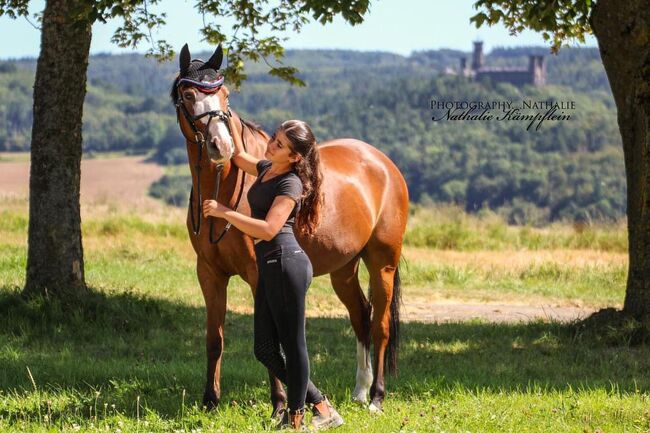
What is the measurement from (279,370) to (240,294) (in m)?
8.19

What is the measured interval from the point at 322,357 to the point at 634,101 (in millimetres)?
4226

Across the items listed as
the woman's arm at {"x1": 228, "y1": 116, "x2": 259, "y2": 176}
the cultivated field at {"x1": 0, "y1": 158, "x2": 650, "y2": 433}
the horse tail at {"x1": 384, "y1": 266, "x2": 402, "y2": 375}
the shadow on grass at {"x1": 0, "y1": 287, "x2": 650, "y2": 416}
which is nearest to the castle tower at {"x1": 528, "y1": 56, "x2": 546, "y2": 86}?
the cultivated field at {"x1": 0, "y1": 158, "x2": 650, "y2": 433}

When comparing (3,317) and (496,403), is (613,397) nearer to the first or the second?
(496,403)

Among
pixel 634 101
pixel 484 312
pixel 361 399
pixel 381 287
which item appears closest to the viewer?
pixel 361 399

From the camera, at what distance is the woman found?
5699 millimetres

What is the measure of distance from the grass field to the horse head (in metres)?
1.85

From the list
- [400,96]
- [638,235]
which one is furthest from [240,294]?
[400,96]

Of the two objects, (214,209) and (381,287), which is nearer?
(214,209)

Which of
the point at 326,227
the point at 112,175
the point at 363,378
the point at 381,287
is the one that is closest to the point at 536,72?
the point at 112,175

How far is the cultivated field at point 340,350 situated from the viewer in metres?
6.60

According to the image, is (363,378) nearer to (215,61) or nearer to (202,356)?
(202,356)

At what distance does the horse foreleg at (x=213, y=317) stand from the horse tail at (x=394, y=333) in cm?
184

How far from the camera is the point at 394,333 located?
26.8 ft

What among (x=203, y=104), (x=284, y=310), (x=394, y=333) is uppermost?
(x=203, y=104)
